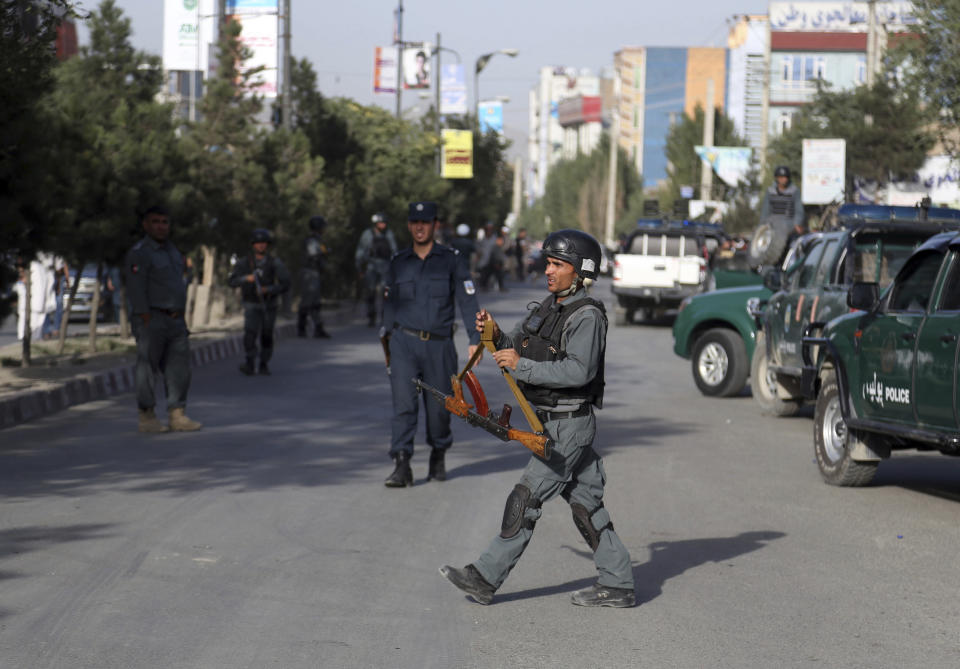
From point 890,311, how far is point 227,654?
228 inches

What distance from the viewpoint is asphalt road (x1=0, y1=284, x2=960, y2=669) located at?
19.6 ft

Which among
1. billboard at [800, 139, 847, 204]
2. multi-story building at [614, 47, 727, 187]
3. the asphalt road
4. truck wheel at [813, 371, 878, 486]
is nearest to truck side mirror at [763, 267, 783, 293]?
the asphalt road

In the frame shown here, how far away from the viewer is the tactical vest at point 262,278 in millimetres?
18719

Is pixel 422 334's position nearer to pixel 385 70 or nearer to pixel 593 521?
pixel 593 521

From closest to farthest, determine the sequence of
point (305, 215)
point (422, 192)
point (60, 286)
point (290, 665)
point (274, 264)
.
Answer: point (290, 665)
point (274, 264)
point (60, 286)
point (305, 215)
point (422, 192)

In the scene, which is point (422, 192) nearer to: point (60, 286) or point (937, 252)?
point (60, 286)

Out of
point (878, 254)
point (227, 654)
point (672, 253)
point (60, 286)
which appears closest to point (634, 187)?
point (672, 253)

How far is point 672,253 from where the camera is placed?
29922 millimetres

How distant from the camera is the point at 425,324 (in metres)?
10.4

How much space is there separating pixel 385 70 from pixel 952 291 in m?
49.8

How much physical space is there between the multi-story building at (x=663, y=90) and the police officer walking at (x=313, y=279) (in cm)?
10092

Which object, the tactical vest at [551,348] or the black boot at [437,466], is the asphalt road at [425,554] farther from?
the tactical vest at [551,348]

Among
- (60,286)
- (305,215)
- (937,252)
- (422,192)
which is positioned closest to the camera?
(937,252)

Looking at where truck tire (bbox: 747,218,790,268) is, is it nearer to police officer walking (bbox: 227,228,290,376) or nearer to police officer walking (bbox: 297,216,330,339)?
police officer walking (bbox: 227,228,290,376)
